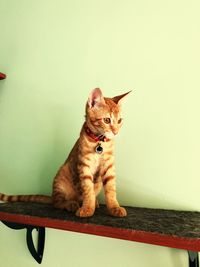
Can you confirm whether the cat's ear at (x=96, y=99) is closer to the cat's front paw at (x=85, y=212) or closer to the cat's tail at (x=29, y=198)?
the cat's front paw at (x=85, y=212)

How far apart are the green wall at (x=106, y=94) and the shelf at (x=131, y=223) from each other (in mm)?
118

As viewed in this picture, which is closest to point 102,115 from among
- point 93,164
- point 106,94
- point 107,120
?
point 107,120

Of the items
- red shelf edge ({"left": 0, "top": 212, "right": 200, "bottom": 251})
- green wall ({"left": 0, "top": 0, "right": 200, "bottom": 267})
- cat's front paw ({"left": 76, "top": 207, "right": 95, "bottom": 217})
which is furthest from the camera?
green wall ({"left": 0, "top": 0, "right": 200, "bottom": 267})

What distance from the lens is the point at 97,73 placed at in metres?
1.04

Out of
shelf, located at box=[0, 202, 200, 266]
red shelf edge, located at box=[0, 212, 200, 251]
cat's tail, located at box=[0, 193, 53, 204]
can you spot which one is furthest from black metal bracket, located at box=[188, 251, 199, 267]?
cat's tail, located at box=[0, 193, 53, 204]

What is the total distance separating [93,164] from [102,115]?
15 centimetres

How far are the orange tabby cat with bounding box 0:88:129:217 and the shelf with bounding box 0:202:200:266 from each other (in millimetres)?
33

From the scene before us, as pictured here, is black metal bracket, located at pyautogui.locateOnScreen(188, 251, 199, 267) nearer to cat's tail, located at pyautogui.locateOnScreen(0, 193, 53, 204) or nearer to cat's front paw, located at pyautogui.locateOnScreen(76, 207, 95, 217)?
cat's front paw, located at pyautogui.locateOnScreen(76, 207, 95, 217)

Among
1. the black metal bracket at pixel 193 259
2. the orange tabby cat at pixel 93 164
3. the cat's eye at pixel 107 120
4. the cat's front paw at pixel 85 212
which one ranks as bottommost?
the black metal bracket at pixel 193 259

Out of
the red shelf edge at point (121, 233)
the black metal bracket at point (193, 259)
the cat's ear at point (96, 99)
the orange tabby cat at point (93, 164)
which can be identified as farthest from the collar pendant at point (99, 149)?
the black metal bracket at point (193, 259)

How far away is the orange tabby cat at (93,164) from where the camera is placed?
2.53 feet

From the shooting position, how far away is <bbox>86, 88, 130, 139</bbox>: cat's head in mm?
770

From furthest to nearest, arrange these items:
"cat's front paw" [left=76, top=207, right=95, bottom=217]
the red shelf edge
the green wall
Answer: the green wall
"cat's front paw" [left=76, top=207, right=95, bottom=217]
the red shelf edge

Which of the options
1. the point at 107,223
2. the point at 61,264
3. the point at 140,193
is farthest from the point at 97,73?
the point at 61,264
